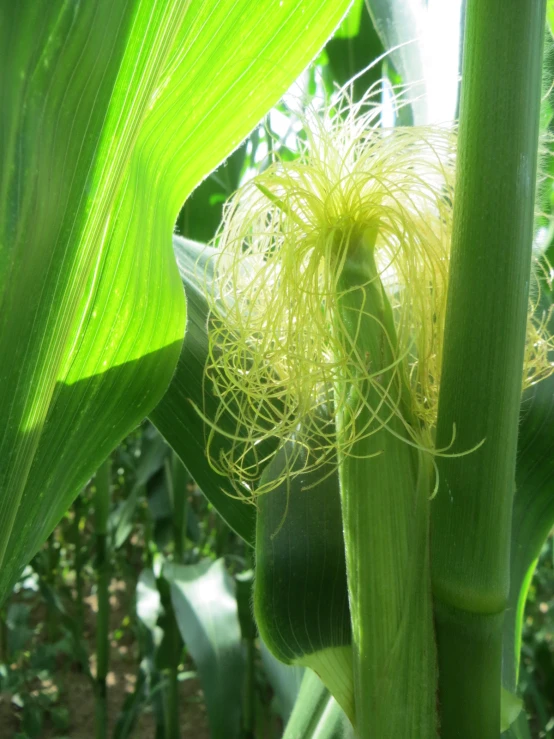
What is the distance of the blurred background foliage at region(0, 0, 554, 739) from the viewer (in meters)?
1.19

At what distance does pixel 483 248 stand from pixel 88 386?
1.05 feet

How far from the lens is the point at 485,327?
1.55 ft

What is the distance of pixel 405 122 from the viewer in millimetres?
935

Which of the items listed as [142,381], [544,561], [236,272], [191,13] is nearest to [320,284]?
[236,272]

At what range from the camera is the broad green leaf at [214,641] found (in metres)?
1.46

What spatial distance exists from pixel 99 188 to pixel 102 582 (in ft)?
5.59

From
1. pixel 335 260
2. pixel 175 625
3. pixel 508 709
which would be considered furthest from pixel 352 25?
pixel 175 625

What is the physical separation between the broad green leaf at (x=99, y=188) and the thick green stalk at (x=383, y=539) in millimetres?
165

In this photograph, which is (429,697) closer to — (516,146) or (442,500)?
(442,500)

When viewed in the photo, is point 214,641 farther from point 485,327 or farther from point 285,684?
point 485,327

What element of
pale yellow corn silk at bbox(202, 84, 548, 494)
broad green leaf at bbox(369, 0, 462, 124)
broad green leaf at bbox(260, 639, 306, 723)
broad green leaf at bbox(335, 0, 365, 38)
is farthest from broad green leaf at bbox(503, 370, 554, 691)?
broad green leaf at bbox(335, 0, 365, 38)

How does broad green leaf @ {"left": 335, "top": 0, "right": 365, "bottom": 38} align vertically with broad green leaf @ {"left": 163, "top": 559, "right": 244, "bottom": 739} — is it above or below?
above

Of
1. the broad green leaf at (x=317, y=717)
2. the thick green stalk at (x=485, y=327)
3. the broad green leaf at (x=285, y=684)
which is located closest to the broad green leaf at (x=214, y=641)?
the broad green leaf at (x=285, y=684)

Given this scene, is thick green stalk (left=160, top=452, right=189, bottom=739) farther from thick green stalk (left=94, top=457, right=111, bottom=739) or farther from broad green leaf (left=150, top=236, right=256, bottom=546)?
broad green leaf (left=150, top=236, right=256, bottom=546)
